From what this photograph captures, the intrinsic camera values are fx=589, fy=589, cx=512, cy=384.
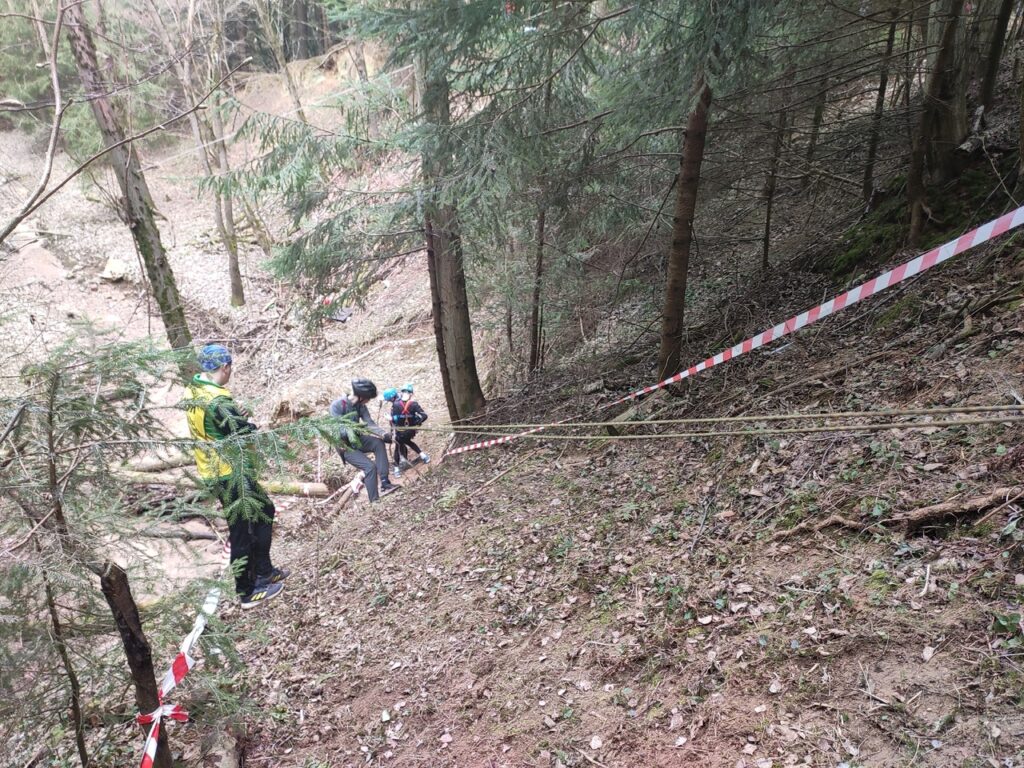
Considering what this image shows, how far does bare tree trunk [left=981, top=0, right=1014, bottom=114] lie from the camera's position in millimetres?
5707

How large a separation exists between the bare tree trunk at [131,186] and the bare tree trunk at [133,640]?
6.40 metres

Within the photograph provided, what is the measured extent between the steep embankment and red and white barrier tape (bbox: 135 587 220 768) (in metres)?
1.05

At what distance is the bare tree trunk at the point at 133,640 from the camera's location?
10.6 feet

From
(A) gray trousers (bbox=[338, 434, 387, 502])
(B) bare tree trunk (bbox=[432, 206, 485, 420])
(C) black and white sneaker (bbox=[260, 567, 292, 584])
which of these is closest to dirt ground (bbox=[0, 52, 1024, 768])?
(C) black and white sneaker (bbox=[260, 567, 292, 584])

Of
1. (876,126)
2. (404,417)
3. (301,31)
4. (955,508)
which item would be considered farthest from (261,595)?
(301,31)

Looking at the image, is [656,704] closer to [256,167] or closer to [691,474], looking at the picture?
[691,474]

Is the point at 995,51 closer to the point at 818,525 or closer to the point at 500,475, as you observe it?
the point at 818,525

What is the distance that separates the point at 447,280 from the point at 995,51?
6961 millimetres

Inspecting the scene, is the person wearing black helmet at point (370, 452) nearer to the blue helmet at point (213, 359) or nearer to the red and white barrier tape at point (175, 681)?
the blue helmet at point (213, 359)

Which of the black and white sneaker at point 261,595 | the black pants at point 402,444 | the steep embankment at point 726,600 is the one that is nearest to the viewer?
the steep embankment at point 726,600

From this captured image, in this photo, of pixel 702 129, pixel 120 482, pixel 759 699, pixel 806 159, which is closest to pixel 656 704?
pixel 759 699

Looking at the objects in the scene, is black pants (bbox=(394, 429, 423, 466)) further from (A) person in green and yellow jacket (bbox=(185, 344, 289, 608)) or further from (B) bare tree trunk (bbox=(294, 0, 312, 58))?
(B) bare tree trunk (bbox=(294, 0, 312, 58))

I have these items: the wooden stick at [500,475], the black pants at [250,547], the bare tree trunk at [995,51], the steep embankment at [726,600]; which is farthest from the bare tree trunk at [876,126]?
the black pants at [250,547]

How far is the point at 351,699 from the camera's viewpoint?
4.73 m
